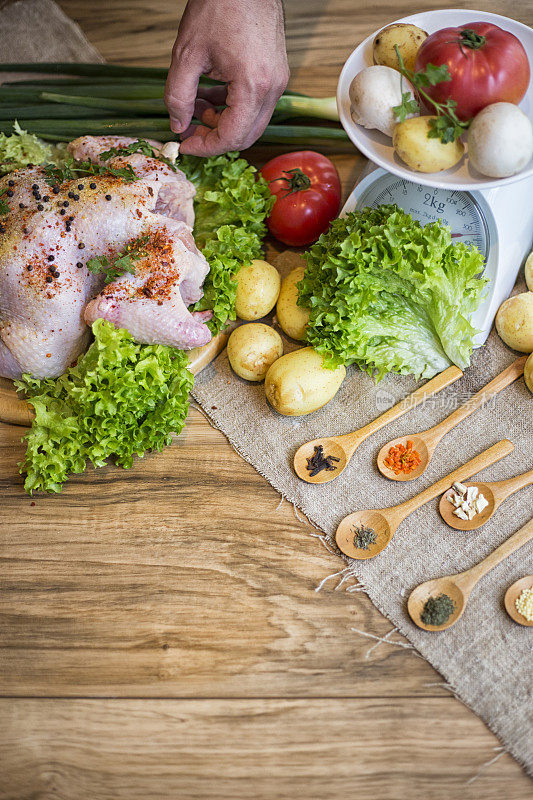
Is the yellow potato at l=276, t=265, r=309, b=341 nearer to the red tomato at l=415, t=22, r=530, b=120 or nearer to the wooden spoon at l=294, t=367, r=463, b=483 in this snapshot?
the wooden spoon at l=294, t=367, r=463, b=483

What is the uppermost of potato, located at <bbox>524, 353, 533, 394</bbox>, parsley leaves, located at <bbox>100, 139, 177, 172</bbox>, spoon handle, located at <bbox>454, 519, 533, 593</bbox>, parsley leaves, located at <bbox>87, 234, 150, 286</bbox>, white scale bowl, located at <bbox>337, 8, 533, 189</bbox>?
white scale bowl, located at <bbox>337, 8, 533, 189</bbox>

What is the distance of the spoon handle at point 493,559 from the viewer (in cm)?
163

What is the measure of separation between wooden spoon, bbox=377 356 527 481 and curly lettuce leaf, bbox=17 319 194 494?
1.83 feet

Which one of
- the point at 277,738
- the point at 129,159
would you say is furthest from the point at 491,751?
the point at 129,159

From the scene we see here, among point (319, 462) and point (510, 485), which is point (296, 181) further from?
point (510, 485)

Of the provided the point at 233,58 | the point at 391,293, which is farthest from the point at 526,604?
the point at 233,58

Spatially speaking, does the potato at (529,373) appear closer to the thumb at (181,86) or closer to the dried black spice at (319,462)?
the dried black spice at (319,462)

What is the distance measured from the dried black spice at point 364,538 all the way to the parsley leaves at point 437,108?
3.01 feet

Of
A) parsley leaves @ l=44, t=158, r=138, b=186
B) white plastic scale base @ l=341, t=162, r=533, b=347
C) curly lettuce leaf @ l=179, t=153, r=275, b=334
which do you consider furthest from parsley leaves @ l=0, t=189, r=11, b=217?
white plastic scale base @ l=341, t=162, r=533, b=347

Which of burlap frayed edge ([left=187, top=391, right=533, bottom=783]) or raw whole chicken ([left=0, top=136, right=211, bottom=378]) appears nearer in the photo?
burlap frayed edge ([left=187, top=391, right=533, bottom=783])

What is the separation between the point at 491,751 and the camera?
150 centimetres

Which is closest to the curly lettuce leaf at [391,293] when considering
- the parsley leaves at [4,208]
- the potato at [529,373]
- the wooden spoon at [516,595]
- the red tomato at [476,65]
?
the potato at [529,373]

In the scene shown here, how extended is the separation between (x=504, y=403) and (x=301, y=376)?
1.83ft

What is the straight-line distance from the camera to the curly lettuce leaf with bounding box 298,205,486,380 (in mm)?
1685
